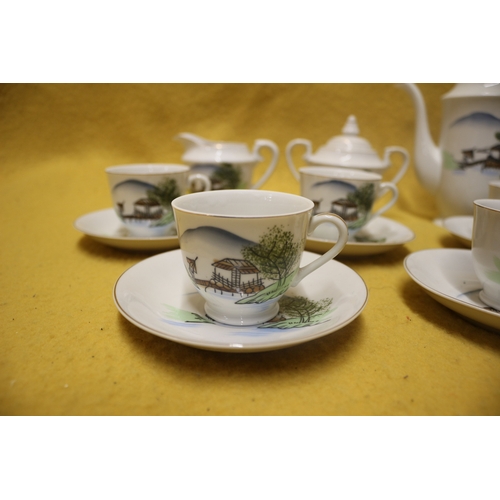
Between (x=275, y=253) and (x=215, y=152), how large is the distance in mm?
648

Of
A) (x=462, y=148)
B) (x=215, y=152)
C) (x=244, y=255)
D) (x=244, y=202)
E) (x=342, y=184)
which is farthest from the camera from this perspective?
(x=215, y=152)

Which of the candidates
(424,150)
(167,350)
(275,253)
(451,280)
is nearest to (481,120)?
(424,150)

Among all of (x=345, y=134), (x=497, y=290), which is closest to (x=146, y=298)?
(x=497, y=290)

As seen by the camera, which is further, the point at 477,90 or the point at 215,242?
the point at 477,90

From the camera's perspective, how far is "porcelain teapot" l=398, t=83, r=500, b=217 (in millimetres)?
914

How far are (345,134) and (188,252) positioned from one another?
0.77 meters

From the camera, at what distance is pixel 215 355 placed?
51 cm

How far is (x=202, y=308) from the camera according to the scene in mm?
589

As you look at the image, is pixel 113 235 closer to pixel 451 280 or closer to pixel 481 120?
pixel 451 280

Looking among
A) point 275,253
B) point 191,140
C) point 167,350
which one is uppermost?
point 191,140

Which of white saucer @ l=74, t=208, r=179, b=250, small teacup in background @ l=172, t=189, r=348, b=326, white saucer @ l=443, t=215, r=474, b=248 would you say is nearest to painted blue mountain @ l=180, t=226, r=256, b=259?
small teacup in background @ l=172, t=189, r=348, b=326

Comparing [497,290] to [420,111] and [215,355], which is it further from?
[420,111]

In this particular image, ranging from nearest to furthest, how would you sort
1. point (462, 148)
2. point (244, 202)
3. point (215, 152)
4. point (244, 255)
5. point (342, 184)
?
1. point (244, 255)
2. point (244, 202)
3. point (342, 184)
4. point (462, 148)
5. point (215, 152)

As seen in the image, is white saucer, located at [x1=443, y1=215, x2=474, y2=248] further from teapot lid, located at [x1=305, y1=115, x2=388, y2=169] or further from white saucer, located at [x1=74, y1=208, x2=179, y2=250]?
white saucer, located at [x1=74, y1=208, x2=179, y2=250]
